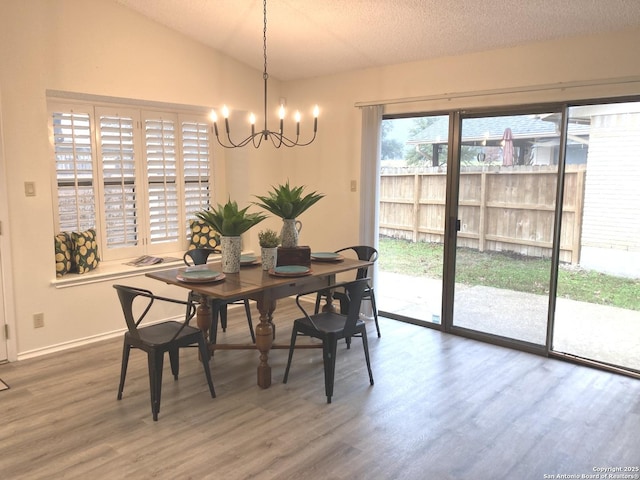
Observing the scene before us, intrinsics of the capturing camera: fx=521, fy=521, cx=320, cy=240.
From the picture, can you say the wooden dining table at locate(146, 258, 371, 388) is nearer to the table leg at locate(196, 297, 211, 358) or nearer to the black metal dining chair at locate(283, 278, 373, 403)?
the table leg at locate(196, 297, 211, 358)

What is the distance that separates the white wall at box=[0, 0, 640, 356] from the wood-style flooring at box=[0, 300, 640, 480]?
0.54 m

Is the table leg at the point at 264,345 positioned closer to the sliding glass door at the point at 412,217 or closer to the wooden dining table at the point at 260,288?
the wooden dining table at the point at 260,288

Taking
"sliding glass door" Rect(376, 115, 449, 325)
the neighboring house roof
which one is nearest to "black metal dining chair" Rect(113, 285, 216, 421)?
"sliding glass door" Rect(376, 115, 449, 325)

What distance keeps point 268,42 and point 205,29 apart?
58 cm

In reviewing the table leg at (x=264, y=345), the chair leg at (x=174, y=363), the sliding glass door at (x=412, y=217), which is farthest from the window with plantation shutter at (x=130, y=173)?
the table leg at (x=264, y=345)

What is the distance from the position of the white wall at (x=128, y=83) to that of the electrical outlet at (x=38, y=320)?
0.12 ft

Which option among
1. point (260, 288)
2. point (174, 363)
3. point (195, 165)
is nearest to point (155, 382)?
point (174, 363)

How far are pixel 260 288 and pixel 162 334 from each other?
695mm

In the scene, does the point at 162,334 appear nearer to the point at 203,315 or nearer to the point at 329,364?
the point at 203,315

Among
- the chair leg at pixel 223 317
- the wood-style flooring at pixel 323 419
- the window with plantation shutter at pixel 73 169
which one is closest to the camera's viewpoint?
the wood-style flooring at pixel 323 419

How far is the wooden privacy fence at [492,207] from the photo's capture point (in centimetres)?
415

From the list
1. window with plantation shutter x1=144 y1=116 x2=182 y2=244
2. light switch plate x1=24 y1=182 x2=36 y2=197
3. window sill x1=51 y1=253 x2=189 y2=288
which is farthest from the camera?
window with plantation shutter x1=144 y1=116 x2=182 y2=244

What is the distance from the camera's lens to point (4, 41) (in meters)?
3.79

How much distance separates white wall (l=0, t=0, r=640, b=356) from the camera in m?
3.88
